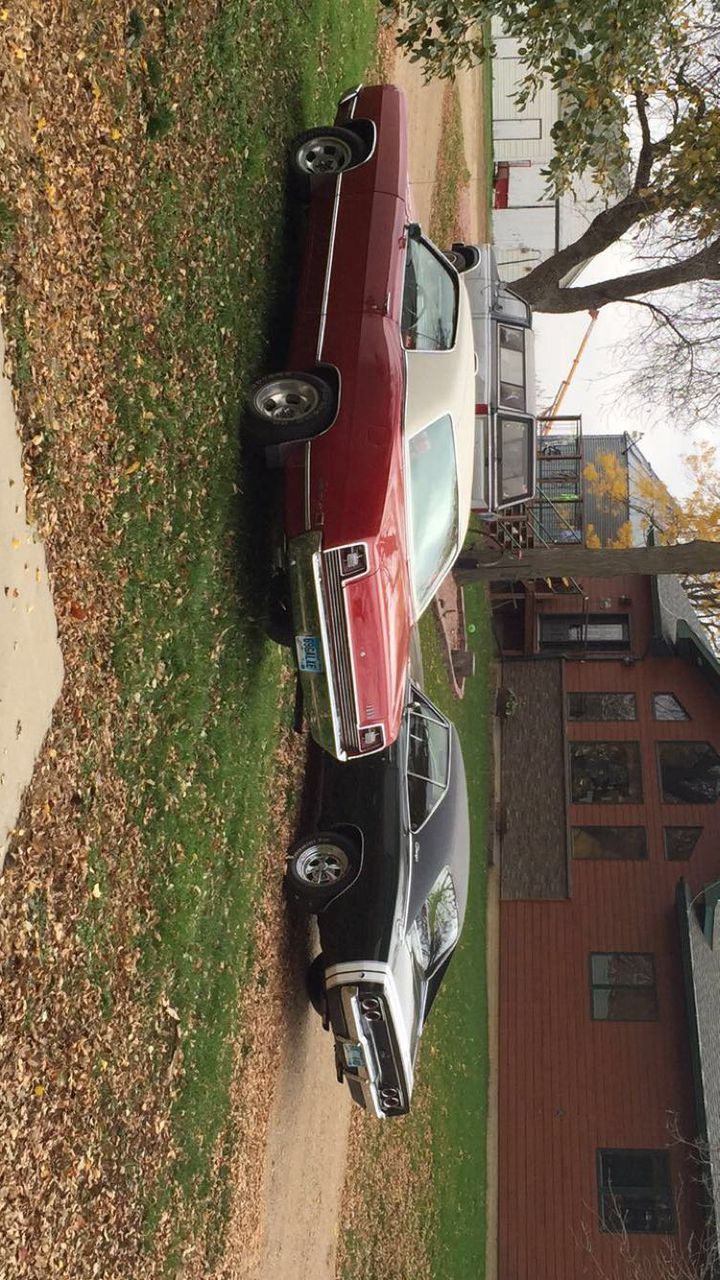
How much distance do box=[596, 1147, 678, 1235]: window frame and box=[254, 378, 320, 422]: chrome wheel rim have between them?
528 inches

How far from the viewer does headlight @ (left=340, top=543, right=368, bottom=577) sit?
6836 mm

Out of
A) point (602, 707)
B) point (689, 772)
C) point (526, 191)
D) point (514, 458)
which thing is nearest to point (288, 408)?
point (514, 458)

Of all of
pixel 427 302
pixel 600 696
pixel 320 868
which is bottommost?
pixel 600 696

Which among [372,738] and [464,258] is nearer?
[372,738]

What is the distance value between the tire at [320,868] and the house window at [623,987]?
1012cm

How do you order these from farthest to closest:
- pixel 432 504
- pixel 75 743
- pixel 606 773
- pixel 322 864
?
1. pixel 606 773
2. pixel 322 864
3. pixel 432 504
4. pixel 75 743

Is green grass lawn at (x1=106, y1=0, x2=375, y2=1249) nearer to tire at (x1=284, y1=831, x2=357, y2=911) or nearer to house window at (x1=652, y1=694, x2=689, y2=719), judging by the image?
tire at (x1=284, y1=831, x2=357, y2=911)

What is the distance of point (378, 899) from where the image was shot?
8391 millimetres

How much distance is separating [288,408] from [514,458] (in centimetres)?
909

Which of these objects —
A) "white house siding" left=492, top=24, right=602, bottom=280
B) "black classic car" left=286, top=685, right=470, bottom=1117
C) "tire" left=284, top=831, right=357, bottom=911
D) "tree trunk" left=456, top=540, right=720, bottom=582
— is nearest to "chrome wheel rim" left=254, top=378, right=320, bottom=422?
"black classic car" left=286, top=685, right=470, bottom=1117

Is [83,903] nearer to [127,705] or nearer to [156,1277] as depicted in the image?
[127,705]

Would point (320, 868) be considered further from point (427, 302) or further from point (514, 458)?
point (514, 458)

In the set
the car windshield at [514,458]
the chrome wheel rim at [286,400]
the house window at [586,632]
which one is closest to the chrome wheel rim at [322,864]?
the chrome wheel rim at [286,400]

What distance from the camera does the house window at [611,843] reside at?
60.0ft
